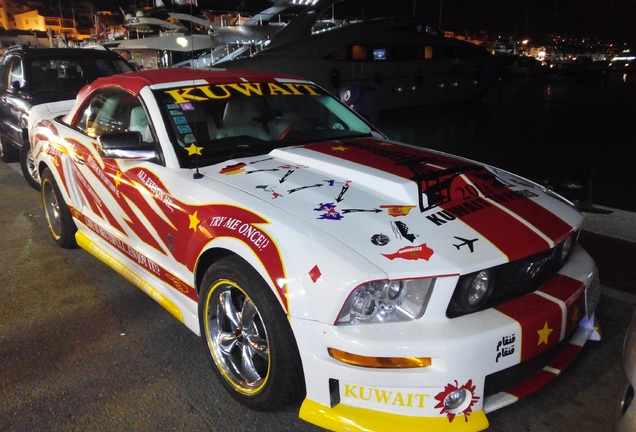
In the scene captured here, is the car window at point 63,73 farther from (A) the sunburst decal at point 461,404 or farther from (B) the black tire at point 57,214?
(A) the sunburst decal at point 461,404

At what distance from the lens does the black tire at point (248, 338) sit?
2.07 m

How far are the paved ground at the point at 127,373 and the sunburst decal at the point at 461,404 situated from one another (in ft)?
1.43

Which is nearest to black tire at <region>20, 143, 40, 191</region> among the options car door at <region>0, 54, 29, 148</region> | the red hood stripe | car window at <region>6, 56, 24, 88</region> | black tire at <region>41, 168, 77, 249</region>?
car door at <region>0, 54, 29, 148</region>

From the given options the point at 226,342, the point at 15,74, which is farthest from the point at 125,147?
the point at 15,74

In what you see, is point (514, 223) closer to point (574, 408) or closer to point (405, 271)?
point (405, 271)

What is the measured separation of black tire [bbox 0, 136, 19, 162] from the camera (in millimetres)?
8171

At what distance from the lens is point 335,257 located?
194 centimetres

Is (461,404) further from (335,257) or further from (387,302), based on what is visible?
(335,257)

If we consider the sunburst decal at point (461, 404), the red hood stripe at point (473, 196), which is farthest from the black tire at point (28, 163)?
the sunburst decal at point (461, 404)

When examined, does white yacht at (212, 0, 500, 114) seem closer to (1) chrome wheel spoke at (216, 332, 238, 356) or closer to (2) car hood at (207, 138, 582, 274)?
(2) car hood at (207, 138, 582, 274)

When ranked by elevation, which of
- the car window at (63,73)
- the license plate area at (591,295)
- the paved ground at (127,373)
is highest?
the car window at (63,73)

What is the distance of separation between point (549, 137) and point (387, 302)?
10.1 metres

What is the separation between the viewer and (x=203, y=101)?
3.19 m

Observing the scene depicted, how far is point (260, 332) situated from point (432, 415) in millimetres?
849
